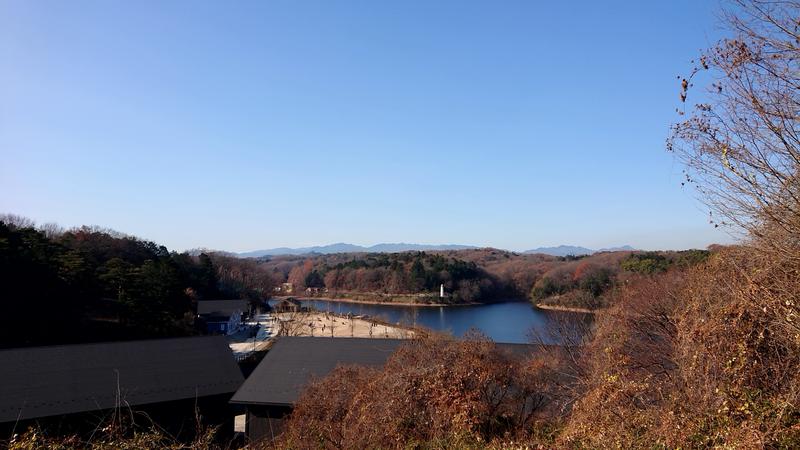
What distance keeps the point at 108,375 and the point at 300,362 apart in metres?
3.61

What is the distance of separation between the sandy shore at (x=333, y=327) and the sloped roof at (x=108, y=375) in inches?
359

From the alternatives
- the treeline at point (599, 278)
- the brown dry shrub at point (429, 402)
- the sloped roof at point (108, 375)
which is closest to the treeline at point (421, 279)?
the treeline at point (599, 278)

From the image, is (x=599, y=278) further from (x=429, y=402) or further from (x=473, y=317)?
(x=429, y=402)

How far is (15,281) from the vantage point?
518 inches

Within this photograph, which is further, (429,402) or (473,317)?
(473,317)

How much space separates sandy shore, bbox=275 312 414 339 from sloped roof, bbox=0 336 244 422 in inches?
359

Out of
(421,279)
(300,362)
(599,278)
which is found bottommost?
(300,362)

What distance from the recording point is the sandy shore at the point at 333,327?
783 inches

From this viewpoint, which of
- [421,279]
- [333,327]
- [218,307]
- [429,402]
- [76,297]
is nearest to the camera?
[429,402]

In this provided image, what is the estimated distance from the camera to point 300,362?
8.97m

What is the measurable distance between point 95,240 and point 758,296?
90.6 feet

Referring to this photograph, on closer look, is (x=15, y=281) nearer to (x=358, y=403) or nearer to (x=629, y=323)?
(x=358, y=403)

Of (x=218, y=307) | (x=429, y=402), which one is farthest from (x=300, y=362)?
(x=218, y=307)

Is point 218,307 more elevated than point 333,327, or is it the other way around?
point 218,307
